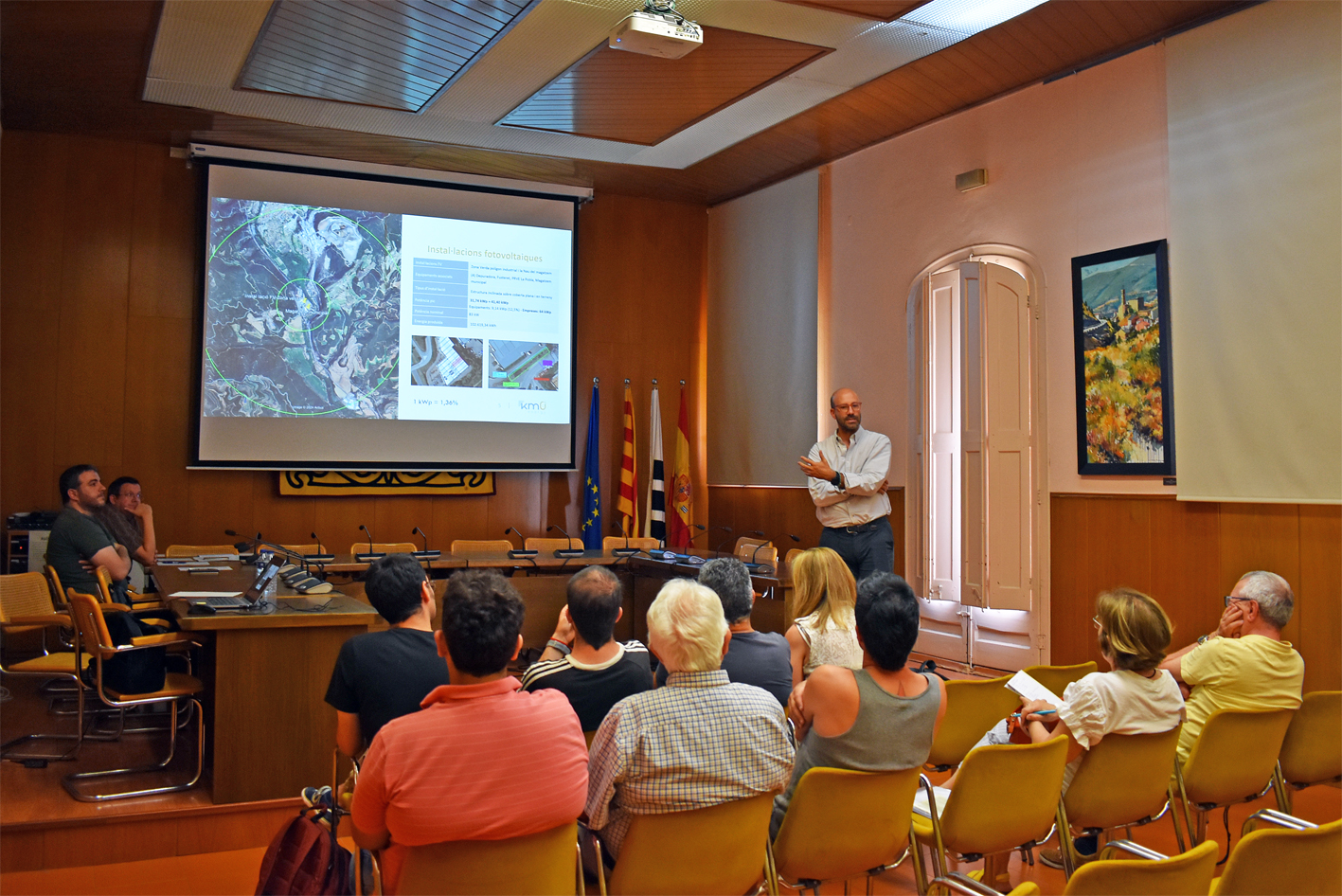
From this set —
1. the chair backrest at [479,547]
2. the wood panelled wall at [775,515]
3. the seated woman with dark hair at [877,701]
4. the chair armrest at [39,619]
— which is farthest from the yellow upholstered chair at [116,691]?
the wood panelled wall at [775,515]

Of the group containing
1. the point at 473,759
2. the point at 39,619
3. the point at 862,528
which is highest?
the point at 862,528

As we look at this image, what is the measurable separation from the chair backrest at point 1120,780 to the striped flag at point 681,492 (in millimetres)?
6308

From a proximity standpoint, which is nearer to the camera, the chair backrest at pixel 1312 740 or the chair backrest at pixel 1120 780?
the chair backrest at pixel 1120 780

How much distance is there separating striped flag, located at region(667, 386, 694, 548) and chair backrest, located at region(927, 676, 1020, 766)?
226 inches

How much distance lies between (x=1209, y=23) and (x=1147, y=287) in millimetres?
1421

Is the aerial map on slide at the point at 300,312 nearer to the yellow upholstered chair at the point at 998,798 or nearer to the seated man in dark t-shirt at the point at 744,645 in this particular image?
the seated man in dark t-shirt at the point at 744,645

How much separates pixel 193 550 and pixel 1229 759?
6.43m

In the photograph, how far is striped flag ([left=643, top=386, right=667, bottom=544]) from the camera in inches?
361

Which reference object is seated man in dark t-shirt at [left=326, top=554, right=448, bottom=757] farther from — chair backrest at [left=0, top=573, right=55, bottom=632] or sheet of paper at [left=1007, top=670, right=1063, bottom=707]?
chair backrest at [left=0, top=573, right=55, bottom=632]

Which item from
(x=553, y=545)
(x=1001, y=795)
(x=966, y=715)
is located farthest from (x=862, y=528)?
(x=1001, y=795)

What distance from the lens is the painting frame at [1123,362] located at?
5477 millimetres

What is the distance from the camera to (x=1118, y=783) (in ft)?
9.13

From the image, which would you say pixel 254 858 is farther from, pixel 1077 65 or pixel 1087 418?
pixel 1077 65

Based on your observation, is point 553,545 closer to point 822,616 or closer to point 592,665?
point 822,616
